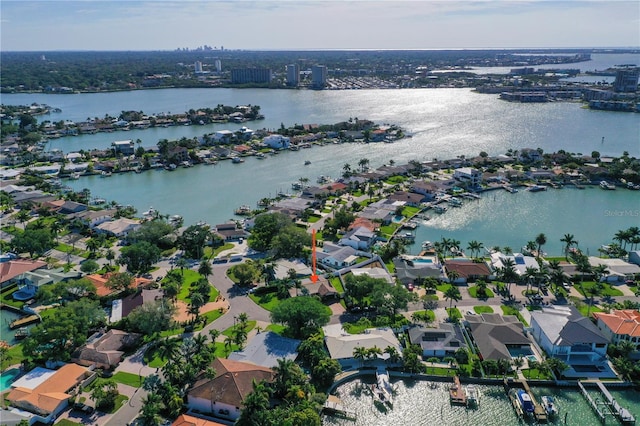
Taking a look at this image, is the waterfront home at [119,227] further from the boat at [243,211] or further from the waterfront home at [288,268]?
the waterfront home at [288,268]

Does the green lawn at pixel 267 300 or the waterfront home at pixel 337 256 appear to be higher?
the waterfront home at pixel 337 256

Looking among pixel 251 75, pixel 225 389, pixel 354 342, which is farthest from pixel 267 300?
pixel 251 75

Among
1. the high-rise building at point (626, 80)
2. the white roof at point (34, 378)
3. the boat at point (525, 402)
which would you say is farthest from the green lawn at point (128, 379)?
the high-rise building at point (626, 80)

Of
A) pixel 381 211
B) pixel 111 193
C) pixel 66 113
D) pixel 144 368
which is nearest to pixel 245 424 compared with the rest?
pixel 144 368

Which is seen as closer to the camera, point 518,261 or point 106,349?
point 106,349

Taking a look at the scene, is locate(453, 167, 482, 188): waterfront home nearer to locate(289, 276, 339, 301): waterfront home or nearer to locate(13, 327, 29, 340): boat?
locate(289, 276, 339, 301): waterfront home

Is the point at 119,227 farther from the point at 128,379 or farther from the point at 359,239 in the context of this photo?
the point at 359,239
